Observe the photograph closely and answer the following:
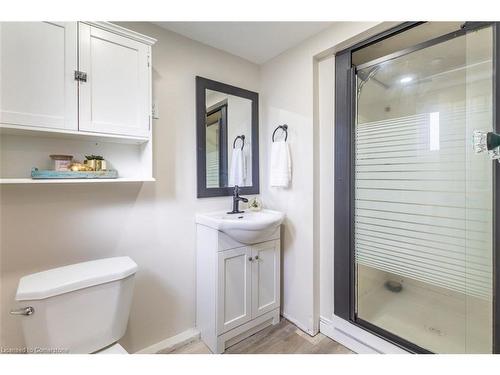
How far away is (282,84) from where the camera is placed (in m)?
1.88

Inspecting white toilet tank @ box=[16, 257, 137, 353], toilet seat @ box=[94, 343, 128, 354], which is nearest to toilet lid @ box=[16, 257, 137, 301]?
white toilet tank @ box=[16, 257, 137, 353]

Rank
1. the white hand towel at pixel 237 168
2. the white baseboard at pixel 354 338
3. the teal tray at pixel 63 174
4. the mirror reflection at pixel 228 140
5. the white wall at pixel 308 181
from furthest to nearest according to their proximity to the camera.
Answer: the white hand towel at pixel 237 168, the mirror reflection at pixel 228 140, the white wall at pixel 308 181, the white baseboard at pixel 354 338, the teal tray at pixel 63 174

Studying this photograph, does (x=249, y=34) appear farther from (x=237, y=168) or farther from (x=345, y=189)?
(x=345, y=189)

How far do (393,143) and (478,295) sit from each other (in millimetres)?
894

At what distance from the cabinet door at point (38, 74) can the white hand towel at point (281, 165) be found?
131cm

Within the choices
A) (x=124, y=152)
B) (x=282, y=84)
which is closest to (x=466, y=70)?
(x=282, y=84)

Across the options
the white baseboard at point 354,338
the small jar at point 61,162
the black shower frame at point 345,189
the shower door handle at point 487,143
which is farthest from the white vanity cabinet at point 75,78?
the white baseboard at point 354,338

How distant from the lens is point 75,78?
1.08m

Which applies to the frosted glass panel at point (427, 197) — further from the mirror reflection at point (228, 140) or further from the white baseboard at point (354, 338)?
the mirror reflection at point (228, 140)

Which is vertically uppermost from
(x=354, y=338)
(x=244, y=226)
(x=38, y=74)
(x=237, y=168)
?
(x=38, y=74)

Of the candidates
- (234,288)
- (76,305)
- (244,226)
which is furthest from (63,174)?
(234,288)

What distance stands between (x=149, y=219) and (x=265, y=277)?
37.7 inches

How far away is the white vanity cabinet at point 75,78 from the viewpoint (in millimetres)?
958

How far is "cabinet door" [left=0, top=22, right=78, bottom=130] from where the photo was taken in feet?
3.10
